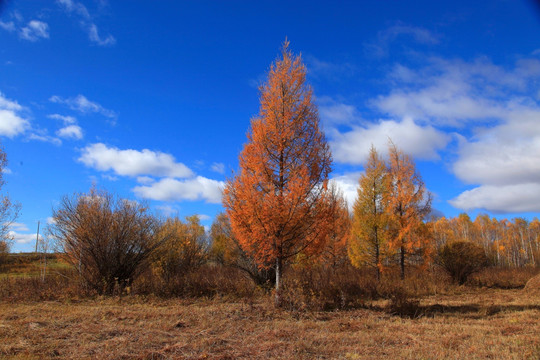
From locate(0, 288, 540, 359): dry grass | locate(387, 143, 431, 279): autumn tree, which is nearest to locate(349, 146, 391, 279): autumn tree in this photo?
locate(387, 143, 431, 279): autumn tree

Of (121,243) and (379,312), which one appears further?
(121,243)

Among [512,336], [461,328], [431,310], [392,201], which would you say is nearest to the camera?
[512,336]

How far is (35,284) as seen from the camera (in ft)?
46.8

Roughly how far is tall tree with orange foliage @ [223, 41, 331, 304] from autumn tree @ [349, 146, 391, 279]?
1056 centimetres

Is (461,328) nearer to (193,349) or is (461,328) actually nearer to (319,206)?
(319,206)

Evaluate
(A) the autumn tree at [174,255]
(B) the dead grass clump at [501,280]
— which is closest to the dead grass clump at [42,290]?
(A) the autumn tree at [174,255]

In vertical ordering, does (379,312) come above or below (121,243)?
below

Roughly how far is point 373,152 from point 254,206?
44.9 ft

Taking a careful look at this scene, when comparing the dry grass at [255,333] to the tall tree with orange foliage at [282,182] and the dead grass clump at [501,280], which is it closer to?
the tall tree with orange foliage at [282,182]

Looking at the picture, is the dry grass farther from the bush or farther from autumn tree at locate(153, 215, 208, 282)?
the bush

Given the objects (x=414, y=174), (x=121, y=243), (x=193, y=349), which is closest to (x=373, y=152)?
(x=414, y=174)

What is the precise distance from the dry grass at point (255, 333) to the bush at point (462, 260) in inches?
401

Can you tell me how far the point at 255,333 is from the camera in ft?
25.5

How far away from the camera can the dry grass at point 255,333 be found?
610 cm
